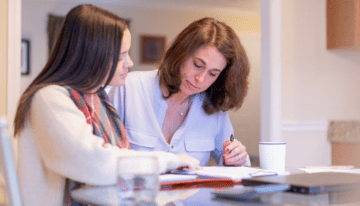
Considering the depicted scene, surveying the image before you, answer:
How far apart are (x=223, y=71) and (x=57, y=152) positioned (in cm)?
115

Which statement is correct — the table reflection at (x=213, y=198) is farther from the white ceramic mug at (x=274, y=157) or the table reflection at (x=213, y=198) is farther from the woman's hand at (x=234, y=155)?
the woman's hand at (x=234, y=155)

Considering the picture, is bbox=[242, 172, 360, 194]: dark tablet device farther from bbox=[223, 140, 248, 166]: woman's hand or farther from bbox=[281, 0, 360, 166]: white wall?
bbox=[281, 0, 360, 166]: white wall

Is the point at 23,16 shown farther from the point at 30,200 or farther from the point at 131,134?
the point at 30,200

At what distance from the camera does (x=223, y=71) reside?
2031mm

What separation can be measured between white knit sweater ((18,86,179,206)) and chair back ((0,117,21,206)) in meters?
0.26

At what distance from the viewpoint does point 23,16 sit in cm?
586

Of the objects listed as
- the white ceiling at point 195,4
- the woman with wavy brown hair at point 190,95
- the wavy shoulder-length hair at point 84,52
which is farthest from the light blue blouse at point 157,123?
the white ceiling at point 195,4

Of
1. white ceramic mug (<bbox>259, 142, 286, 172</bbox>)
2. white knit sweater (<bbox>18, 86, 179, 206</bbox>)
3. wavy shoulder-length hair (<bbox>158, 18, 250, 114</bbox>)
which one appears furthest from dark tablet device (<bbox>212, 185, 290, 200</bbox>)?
wavy shoulder-length hair (<bbox>158, 18, 250, 114</bbox>)

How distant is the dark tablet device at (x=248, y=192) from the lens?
0.86 m

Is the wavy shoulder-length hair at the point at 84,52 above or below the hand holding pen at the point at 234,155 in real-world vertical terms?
above

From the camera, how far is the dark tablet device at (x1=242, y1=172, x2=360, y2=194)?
900 millimetres

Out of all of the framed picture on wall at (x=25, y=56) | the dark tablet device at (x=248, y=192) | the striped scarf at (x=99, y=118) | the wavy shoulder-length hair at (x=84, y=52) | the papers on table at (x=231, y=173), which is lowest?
the papers on table at (x=231, y=173)

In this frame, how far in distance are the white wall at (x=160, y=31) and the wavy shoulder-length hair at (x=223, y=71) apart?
4.38 metres

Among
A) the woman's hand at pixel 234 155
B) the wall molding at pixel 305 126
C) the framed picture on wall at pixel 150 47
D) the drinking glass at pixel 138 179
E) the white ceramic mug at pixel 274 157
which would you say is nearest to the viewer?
the drinking glass at pixel 138 179
